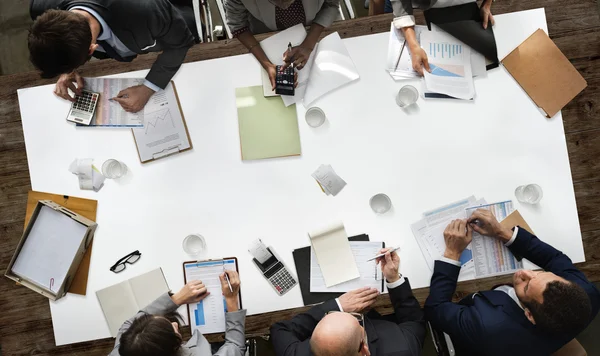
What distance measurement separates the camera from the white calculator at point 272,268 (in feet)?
6.27

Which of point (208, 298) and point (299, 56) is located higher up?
point (299, 56)

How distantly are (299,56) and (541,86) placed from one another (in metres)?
1.03

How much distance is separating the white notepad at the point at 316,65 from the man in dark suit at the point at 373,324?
2.41 ft

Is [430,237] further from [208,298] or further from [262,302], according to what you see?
[208,298]

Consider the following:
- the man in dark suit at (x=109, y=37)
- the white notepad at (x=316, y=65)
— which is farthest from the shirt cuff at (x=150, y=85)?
the white notepad at (x=316, y=65)

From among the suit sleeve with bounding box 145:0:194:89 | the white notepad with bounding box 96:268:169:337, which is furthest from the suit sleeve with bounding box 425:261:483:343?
the suit sleeve with bounding box 145:0:194:89

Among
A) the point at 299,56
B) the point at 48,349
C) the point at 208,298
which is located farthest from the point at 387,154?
the point at 48,349

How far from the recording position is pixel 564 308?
1.71 metres

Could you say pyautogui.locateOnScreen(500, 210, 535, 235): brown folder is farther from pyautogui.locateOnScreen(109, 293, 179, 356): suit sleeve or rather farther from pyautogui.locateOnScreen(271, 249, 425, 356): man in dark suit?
pyautogui.locateOnScreen(109, 293, 179, 356): suit sleeve

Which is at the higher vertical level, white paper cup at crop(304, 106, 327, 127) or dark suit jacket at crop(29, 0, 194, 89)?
dark suit jacket at crop(29, 0, 194, 89)

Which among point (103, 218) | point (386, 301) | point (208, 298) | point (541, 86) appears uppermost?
point (541, 86)

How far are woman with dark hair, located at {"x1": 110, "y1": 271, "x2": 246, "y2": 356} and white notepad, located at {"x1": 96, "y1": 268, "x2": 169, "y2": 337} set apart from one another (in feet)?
0.19

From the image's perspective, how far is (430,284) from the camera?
1.91 metres

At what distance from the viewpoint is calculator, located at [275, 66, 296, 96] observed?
1918mm
